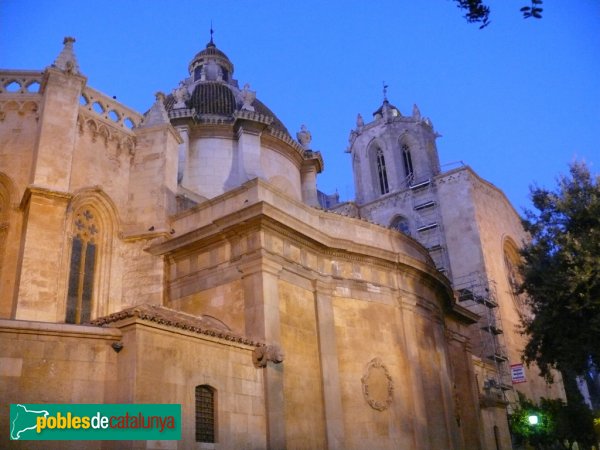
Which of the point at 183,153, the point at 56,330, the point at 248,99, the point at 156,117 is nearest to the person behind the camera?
the point at 56,330

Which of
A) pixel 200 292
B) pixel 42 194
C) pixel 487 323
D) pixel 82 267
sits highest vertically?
pixel 487 323

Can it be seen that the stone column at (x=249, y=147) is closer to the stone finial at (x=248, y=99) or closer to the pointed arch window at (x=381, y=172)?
the stone finial at (x=248, y=99)

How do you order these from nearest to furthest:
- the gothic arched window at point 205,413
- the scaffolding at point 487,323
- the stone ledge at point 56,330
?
the stone ledge at point 56,330 < the gothic arched window at point 205,413 < the scaffolding at point 487,323

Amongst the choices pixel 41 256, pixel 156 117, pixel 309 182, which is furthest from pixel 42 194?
pixel 309 182

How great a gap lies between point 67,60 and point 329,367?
1170cm

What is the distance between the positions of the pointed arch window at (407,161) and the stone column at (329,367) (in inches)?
1405

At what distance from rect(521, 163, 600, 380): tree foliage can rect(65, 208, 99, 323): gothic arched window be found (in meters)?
13.8

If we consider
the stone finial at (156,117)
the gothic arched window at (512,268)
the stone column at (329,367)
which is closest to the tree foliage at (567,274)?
the stone column at (329,367)

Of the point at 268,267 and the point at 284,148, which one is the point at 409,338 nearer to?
the point at 268,267

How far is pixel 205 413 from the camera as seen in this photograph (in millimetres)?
13148

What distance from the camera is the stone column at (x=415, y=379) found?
739 inches

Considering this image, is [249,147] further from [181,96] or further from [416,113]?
[416,113]

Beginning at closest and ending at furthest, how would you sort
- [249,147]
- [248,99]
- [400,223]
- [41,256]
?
1. [41,256]
2. [249,147]
3. [248,99]
4. [400,223]

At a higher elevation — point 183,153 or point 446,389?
point 183,153
